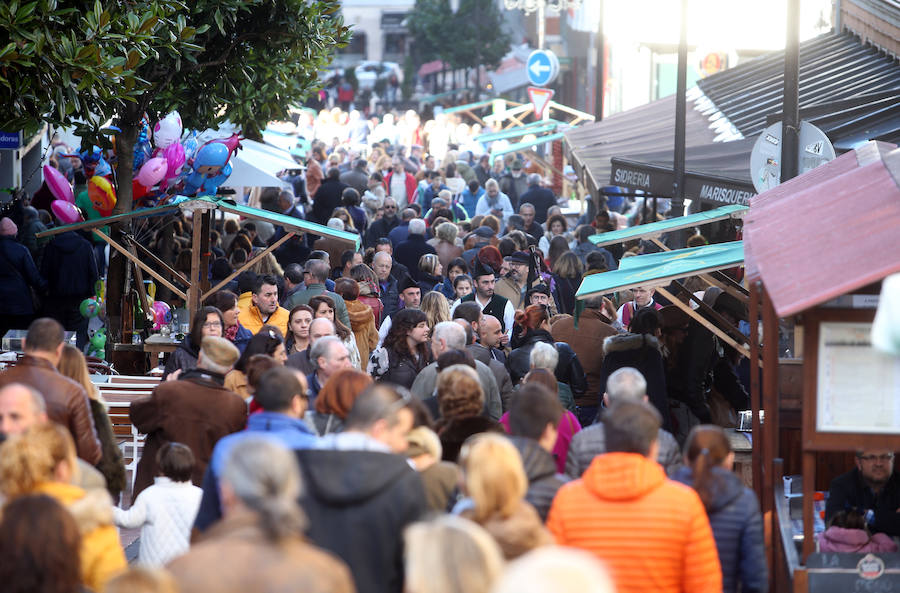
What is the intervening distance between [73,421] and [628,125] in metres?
18.6

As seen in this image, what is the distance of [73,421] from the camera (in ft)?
22.7

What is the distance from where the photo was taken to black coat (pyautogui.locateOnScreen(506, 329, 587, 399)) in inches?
398

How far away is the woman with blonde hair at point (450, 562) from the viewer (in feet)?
12.4

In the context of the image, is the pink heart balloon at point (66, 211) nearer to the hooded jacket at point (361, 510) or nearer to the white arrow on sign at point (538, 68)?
the hooded jacket at point (361, 510)

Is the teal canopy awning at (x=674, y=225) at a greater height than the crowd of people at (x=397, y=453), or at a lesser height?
greater

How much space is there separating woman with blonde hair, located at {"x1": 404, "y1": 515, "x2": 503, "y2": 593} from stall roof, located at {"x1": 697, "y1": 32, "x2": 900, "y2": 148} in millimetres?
10272

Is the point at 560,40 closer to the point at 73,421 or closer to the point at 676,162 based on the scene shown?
the point at 676,162

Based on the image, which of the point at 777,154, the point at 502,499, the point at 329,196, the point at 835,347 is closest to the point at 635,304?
the point at 777,154

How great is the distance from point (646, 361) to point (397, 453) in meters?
4.90

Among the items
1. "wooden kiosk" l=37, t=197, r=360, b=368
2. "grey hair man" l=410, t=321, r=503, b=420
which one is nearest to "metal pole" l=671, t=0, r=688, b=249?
"wooden kiosk" l=37, t=197, r=360, b=368

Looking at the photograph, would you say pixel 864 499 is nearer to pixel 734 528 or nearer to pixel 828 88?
pixel 734 528

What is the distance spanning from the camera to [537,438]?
5.95m

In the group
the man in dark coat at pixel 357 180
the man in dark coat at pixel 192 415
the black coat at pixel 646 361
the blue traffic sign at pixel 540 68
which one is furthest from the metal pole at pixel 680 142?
the blue traffic sign at pixel 540 68

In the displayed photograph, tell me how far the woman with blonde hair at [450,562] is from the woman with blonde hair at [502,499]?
88 cm
